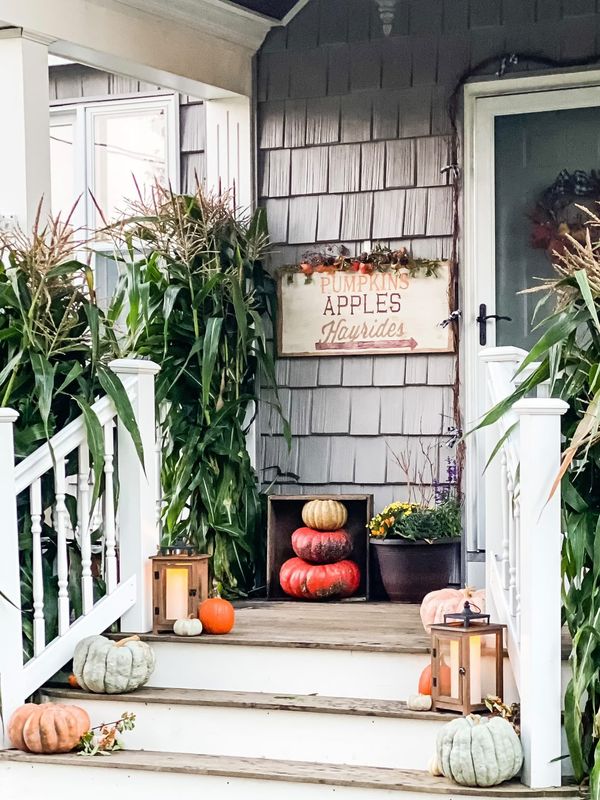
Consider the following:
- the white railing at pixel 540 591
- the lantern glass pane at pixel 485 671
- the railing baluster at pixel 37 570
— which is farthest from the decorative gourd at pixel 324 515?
the white railing at pixel 540 591

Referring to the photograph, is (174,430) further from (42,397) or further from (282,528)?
(42,397)

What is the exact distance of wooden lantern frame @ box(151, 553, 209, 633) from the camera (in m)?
4.41

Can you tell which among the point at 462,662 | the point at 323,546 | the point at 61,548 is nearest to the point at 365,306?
the point at 323,546

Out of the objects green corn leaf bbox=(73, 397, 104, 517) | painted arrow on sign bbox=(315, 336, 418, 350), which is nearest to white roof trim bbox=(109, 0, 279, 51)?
painted arrow on sign bbox=(315, 336, 418, 350)

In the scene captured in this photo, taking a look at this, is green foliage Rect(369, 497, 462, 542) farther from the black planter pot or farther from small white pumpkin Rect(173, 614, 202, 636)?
A: small white pumpkin Rect(173, 614, 202, 636)

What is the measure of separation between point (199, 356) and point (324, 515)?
0.87 m

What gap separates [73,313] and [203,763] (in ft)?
5.29

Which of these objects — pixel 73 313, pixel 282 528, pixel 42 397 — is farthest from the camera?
pixel 282 528

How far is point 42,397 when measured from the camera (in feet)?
13.3

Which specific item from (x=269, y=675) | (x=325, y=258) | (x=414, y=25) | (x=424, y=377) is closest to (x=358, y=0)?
(x=414, y=25)

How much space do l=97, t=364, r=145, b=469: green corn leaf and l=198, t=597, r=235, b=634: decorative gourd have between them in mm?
544

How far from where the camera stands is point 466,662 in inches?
140

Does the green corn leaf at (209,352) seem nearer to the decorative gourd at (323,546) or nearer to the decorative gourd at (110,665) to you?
the decorative gourd at (323,546)

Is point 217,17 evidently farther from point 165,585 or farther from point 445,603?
point 445,603
